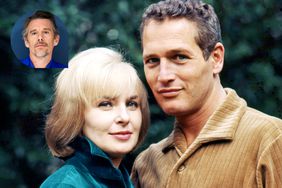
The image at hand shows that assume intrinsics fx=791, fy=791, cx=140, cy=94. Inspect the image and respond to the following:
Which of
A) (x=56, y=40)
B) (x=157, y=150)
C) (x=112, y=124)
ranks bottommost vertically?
(x=157, y=150)

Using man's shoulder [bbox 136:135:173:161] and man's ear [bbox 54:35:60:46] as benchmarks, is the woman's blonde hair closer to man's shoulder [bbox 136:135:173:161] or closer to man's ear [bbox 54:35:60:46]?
man's shoulder [bbox 136:135:173:161]

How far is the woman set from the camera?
11.3 feet

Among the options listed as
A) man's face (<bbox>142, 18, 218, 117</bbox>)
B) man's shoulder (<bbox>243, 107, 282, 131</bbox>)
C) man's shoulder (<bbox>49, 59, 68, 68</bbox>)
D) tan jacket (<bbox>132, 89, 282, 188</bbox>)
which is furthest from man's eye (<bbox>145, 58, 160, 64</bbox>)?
man's shoulder (<bbox>49, 59, 68, 68</bbox>)

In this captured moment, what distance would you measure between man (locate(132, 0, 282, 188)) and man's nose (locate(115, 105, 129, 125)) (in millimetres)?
211

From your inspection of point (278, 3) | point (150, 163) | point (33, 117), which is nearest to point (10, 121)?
point (33, 117)

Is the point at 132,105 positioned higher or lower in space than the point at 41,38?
lower

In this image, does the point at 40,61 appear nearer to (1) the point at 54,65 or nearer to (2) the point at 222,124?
(1) the point at 54,65

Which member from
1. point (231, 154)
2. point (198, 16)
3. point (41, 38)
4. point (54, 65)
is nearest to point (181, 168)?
point (231, 154)

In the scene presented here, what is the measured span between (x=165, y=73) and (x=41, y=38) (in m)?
1.21

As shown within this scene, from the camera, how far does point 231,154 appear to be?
342cm

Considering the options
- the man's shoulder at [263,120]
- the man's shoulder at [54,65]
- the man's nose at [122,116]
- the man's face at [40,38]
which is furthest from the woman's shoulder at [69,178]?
the man's face at [40,38]

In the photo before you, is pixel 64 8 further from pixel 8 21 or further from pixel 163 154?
pixel 163 154

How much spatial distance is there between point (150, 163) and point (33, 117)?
4.46 feet

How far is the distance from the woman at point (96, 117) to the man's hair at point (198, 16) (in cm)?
30
